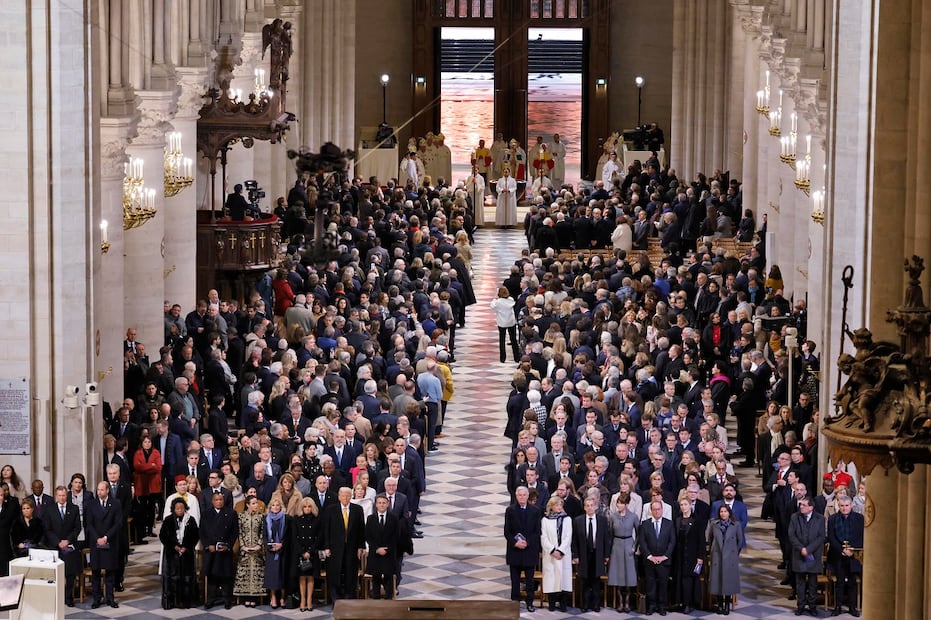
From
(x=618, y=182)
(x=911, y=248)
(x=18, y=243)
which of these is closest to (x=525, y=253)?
(x=618, y=182)

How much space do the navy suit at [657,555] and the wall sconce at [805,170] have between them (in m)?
11.6

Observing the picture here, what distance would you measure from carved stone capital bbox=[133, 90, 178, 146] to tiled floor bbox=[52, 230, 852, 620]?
21.7 feet

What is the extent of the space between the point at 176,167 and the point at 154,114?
2.50m

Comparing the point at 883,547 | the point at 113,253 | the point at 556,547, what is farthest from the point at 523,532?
the point at 113,253

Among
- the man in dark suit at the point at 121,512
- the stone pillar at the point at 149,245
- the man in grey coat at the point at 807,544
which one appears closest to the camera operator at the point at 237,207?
the stone pillar at the point at 149,245

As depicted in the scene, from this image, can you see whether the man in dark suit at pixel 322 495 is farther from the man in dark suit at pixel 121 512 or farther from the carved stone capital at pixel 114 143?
the carved stone capital at pixel 114 143

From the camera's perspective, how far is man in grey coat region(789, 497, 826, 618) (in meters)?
22.1

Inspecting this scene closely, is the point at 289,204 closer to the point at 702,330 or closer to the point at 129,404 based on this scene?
the point at 702,330

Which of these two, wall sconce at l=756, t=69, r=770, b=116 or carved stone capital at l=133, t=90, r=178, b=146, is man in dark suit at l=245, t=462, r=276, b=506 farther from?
wall sconce at l=756, t=69, r=770, b=116

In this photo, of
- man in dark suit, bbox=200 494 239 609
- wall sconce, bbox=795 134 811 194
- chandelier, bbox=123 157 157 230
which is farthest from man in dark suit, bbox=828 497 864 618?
chandelier, bbox=123 157 157 230

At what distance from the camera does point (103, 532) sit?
72.9ft

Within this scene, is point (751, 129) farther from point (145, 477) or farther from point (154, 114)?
point (145, 477)

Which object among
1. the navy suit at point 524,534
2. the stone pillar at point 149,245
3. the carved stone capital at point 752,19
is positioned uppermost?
the carved stone capital at point 752,19

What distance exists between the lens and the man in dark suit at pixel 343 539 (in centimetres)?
2225
